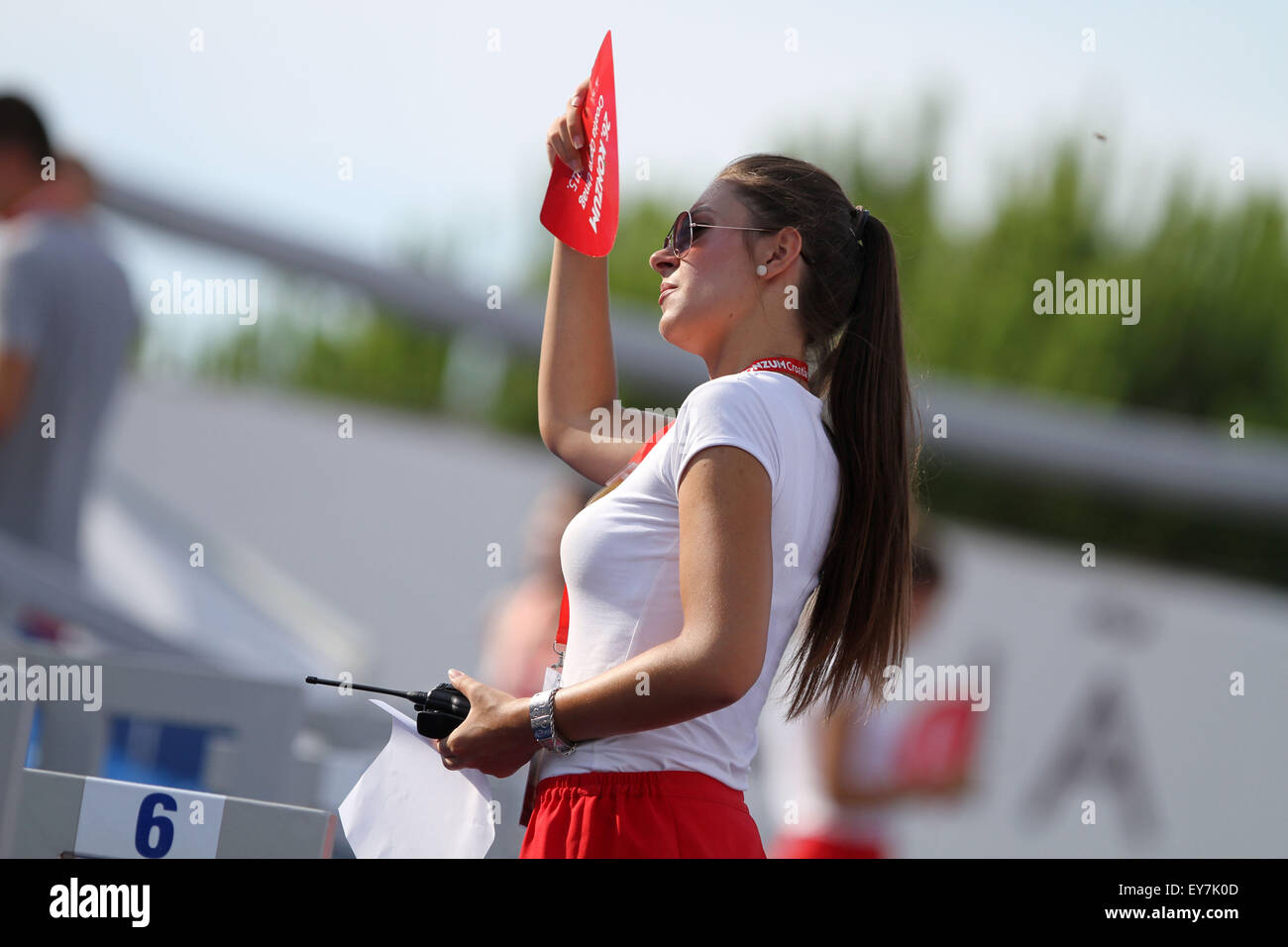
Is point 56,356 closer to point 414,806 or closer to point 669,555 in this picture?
point 414,806

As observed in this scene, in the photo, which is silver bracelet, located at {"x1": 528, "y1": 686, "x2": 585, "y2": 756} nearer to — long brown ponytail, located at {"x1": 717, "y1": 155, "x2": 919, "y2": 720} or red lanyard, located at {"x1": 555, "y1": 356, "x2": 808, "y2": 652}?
red lanyard, located at {"x1": 555, "y1": 356, "x2": 808, "y2": 652}

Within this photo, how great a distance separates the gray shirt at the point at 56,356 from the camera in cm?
362

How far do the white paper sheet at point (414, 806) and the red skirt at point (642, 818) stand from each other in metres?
0.10

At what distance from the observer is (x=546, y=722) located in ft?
5.12

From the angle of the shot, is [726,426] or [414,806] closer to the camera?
[726,426]

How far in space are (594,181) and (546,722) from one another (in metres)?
0.82

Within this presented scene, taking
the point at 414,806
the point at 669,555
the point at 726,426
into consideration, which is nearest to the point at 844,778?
the point at 414,806

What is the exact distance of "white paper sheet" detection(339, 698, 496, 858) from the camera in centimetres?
170

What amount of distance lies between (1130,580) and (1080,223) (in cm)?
1180

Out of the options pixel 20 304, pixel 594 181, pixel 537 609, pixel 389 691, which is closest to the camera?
pixel 389 691

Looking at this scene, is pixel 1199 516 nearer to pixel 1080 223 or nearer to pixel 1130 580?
pixel 1080 223

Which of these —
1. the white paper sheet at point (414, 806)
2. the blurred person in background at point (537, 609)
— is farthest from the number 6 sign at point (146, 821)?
the blurred person in background at point (537, 609)

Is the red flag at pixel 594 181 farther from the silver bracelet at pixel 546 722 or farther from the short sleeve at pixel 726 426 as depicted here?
the silver bracelet at pixel 546 722

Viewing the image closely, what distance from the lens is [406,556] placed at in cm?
941
